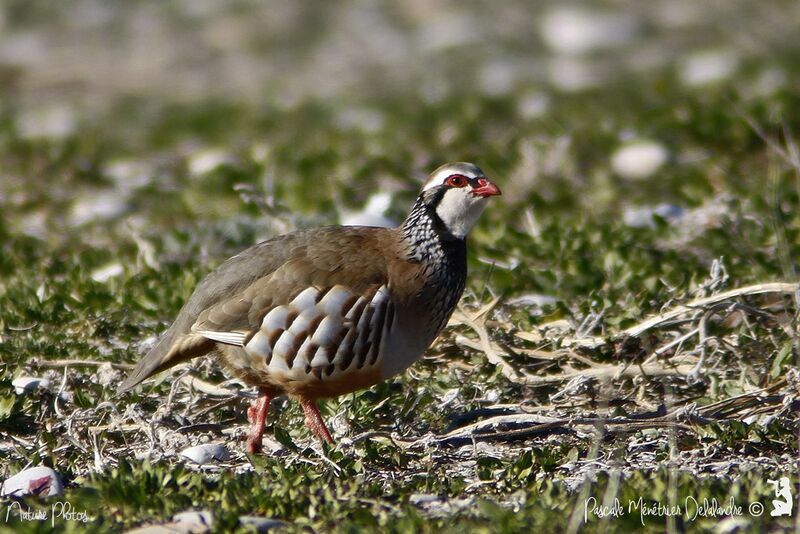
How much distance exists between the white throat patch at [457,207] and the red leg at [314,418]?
0.88m

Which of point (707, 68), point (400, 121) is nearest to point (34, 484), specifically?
point (400, 121)

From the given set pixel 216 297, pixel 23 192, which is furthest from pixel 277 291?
pixel 23 192

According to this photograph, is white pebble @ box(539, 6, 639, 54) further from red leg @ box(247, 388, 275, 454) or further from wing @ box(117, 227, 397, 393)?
red leg @ box(247, 388, 275, 454)

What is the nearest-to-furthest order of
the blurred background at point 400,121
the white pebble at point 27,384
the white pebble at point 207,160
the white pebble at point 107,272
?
1. the white pebble at point 27,384
2. the white pebble at point 107,272
3. the blurred background at point 400,121
4. the white pebble at point 207,160

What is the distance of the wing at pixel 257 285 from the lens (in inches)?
168

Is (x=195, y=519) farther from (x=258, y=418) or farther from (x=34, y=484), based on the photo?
(x=258, y=418)

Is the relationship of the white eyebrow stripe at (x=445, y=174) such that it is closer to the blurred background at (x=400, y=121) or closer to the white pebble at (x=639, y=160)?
the blurred background at (x=400, y=121)

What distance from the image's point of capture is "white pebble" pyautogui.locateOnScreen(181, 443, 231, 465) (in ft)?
13.6

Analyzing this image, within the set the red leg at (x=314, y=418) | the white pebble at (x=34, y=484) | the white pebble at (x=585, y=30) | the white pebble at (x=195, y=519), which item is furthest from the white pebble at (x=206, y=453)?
the white pebble at (x=585, y=30)

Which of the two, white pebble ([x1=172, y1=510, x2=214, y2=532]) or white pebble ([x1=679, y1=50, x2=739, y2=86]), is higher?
white pebble ([x1=172, y1=510, x2=214, y2=532])

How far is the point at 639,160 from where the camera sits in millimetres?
7660

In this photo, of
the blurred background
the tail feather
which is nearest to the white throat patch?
the blurred background

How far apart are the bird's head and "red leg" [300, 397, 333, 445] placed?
0.88 m

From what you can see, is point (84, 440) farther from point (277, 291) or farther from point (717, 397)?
point (717, 397)
